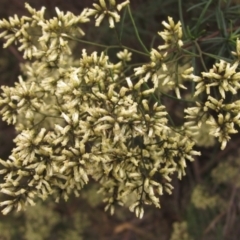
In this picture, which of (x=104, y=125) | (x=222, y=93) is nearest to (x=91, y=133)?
(x=104, y=125)

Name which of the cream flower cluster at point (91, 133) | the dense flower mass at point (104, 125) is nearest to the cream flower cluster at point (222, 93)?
the dense flower mass at point (104, 125)

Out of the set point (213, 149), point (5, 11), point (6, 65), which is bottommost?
point (213, 149)

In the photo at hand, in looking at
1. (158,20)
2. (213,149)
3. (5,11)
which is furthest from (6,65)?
(213,149)

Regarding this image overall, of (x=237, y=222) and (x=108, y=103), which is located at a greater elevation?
(x=108, y=103)

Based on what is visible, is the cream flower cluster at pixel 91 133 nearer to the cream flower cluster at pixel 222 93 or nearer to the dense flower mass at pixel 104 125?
the dense flower mass at pixel 104 125

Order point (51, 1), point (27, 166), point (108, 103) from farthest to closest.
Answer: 1. point (51, 1)
2. point (27, 166)
3. point (108, 103)

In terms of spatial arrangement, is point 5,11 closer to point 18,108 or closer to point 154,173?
point 18,108

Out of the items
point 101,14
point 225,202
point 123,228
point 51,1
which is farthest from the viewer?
point 123,228

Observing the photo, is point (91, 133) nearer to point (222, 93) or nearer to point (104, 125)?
point (104, 125)

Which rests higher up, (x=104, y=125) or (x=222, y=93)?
(x=222, y=93)

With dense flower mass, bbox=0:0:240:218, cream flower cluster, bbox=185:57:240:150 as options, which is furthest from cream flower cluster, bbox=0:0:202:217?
cream flower cluster, bbox=185:57:240:150

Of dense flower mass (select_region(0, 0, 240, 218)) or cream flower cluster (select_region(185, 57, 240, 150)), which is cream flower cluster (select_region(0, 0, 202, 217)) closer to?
dense flower mass (select_region(0, 0, 240, 218))
